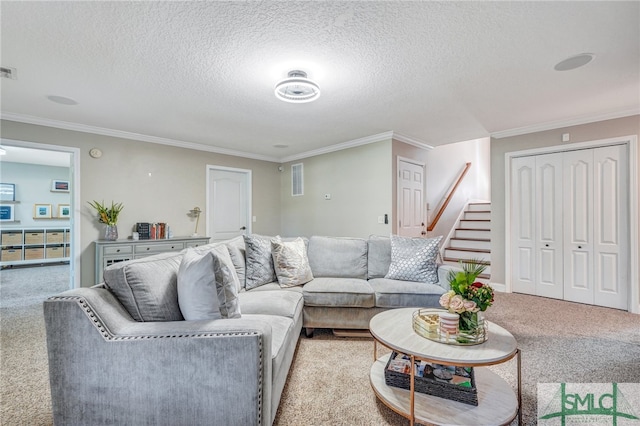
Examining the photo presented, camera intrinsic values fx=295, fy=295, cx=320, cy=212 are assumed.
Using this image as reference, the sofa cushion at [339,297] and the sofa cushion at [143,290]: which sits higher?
the sofa cushion at [143,290]

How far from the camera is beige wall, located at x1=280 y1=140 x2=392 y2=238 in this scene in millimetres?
4590

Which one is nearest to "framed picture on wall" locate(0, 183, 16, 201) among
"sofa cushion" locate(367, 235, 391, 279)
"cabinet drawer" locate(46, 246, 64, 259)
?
"cabinet drawer" locate(46, 246, 64, 259)

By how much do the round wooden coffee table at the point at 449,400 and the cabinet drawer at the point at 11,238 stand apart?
8239 millimetres

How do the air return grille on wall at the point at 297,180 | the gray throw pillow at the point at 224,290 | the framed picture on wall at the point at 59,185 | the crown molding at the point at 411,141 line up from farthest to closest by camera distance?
the framed picture on wall at the point at 59,185, the air return grille on wall at the point at 297,180, the crown molding at the point at 411,141, the gray throw pillow at the point at 224,290

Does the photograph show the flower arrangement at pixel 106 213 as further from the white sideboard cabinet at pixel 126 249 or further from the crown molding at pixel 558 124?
the crown molding at pixel 558 124

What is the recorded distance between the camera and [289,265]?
278cm

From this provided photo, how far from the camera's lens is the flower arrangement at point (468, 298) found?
5.02ft

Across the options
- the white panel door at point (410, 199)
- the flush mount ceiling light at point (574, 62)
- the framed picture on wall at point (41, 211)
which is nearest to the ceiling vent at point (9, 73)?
the white panel door at point (410, 199)

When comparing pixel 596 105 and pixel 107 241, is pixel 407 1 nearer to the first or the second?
pixel 596 105

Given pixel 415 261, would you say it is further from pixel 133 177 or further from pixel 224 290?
pixel 133 177

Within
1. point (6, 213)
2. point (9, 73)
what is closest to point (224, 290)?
point (9, 73)

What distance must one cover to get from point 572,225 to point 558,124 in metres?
1.33

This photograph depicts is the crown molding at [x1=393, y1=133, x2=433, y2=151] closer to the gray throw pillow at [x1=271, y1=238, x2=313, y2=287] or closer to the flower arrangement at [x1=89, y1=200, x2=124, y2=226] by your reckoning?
the gray throw pillow at [x1=271, y1=238, x2=313, y2=287]

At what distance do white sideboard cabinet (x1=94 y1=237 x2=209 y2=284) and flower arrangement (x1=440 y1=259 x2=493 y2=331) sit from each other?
3975mm
